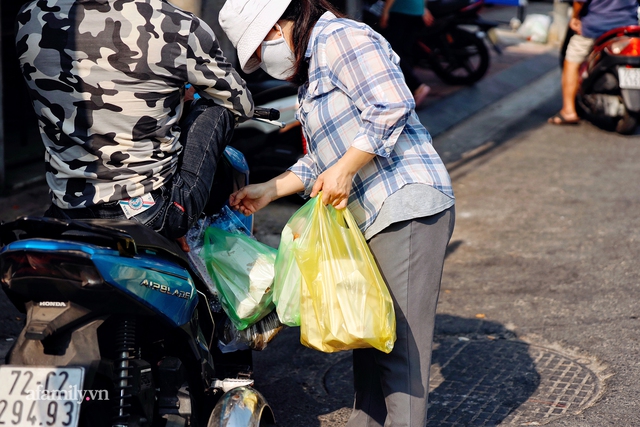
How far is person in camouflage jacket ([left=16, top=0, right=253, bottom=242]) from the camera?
241 cm

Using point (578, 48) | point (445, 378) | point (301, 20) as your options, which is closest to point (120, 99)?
point (301, 20)

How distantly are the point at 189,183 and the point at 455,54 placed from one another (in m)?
7.48

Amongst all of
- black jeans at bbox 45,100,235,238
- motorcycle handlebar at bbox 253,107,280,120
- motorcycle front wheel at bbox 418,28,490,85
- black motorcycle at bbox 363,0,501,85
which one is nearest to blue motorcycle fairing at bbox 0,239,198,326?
black jeans at bbox 45,100,235,238

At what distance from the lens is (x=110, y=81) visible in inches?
95.1

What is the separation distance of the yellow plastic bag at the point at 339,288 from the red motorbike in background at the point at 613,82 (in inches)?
230

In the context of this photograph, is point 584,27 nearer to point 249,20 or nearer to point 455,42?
point 455,42

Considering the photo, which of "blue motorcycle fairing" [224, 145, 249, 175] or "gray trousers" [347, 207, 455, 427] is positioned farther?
"blue motorcycle fairing" [224, 145, 249, 175]

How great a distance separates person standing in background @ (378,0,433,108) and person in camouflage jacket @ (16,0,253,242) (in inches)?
220

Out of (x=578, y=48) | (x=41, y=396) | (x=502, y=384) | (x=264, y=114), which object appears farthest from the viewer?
(x=578, y=48)

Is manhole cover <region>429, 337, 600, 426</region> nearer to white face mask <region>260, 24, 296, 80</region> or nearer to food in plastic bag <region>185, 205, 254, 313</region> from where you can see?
food in plastic bag <region>185, 205, 254, 313</region>

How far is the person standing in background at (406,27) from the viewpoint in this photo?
8.00 m

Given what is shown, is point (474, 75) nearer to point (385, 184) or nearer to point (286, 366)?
point (286, 366)

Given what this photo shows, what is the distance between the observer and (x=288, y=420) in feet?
10.7

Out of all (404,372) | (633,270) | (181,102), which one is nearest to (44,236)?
(181,102)
